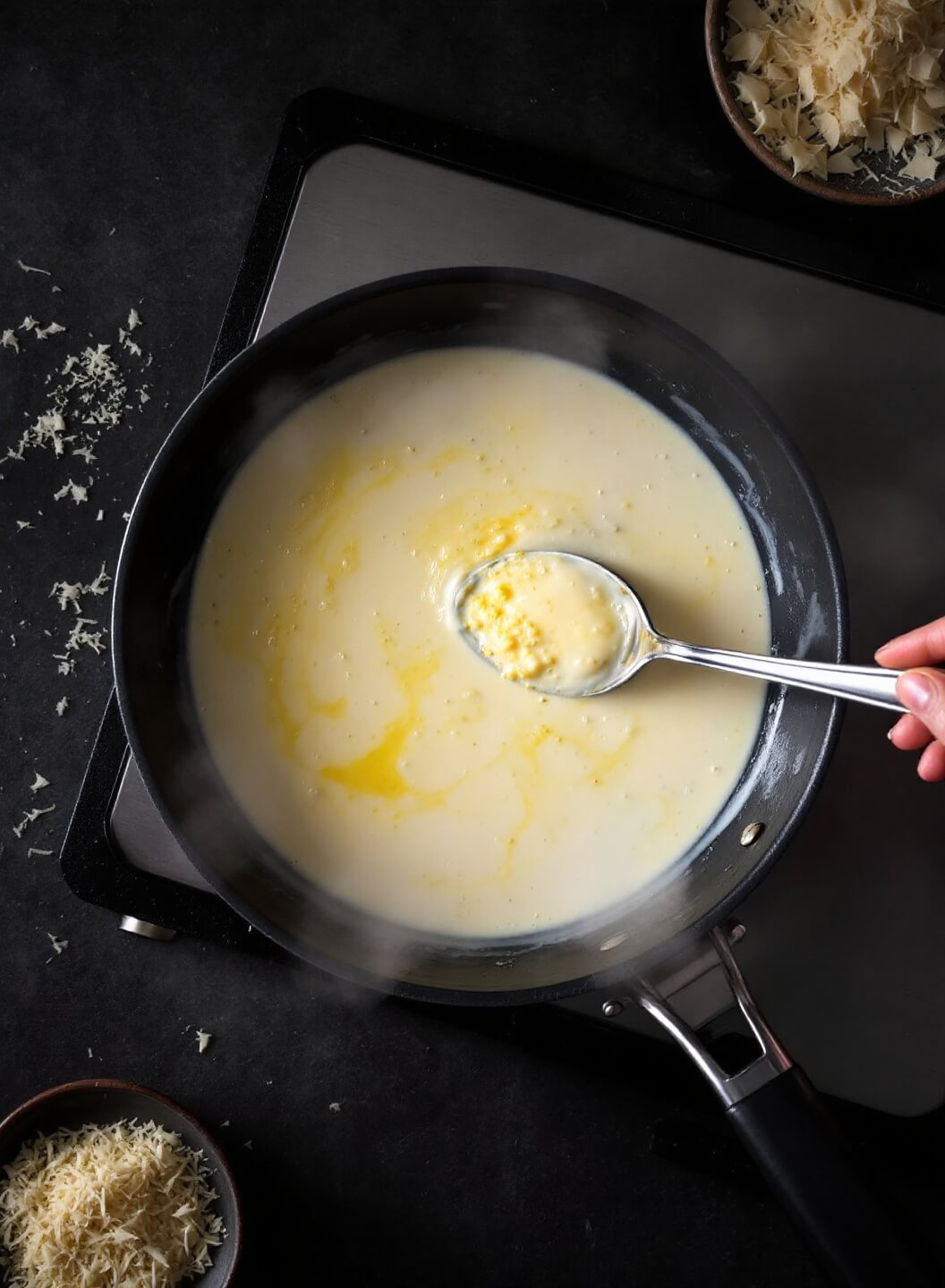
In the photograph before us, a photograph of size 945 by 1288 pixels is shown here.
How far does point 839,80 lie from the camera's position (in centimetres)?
151

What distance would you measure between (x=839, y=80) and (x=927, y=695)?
901mm

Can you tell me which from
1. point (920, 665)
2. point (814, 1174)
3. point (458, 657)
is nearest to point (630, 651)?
point (458, 657)

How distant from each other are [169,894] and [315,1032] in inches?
12.7

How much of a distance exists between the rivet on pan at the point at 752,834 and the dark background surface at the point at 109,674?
1.42ft

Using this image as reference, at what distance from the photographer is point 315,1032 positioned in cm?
167

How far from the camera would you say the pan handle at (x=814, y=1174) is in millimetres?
1175

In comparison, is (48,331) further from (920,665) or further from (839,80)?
(920,665)

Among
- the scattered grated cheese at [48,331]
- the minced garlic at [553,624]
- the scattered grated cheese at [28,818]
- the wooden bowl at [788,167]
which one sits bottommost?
the scattered grated cheese at [28,818]

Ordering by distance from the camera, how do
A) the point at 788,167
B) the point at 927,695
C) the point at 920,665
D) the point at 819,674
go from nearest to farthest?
the point at 927,695 → the point at 819,674 → the point at 920,665 → the point at 788,167

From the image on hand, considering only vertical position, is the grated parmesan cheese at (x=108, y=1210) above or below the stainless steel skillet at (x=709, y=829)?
below

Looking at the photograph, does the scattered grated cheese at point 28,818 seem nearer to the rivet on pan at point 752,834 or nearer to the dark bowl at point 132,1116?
the dark bowl at point 132,1116

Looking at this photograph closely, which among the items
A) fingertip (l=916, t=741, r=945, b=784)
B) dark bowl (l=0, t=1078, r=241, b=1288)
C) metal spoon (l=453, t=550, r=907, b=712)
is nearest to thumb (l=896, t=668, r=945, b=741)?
metal spoon (l=453, t=550, r=907, b=712)

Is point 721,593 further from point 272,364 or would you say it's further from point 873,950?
point 272,364

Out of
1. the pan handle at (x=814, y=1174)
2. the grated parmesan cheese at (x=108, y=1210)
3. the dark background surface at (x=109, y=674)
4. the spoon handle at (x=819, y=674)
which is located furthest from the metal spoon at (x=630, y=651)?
the grated parmesan cheese at (x=108, y=1210)
